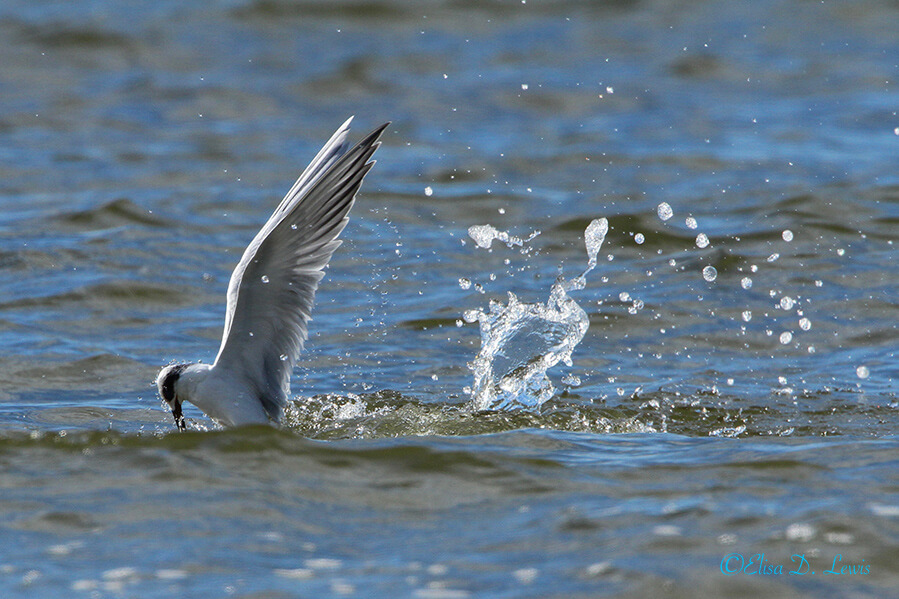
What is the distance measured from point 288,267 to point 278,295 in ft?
0.52

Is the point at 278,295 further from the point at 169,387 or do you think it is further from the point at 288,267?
the point at 169,387

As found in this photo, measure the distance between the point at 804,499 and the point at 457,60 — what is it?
12954 millimetres

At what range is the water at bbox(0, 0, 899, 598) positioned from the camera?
501 cm

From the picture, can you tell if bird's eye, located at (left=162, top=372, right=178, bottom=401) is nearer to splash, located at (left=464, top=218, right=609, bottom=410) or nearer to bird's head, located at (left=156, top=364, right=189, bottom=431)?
bird's head, located at (left=156, top=364, right=189, bottom=431)

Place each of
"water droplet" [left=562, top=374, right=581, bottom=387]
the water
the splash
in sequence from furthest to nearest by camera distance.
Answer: "water droplet" [left=562, top=374, right=581, bottom=387] → the splash → the water

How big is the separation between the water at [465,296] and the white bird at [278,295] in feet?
1.03

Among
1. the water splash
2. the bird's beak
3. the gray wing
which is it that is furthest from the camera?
the water splash

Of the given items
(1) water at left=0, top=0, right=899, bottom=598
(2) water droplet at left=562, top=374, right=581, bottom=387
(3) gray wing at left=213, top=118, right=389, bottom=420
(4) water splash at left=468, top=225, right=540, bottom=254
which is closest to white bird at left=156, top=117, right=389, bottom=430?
(3) gray wing at left=213, top=118, right=389, bottom=420

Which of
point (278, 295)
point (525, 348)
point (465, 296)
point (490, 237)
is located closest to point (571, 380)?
point (525, 348)

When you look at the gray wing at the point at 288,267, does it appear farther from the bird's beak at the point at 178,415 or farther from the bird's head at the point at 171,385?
the bird's beak at the point at 178,415

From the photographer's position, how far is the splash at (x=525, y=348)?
7.20 m

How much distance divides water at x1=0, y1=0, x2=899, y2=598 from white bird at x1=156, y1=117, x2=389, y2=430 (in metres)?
0.31

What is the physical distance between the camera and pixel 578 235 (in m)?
11.2

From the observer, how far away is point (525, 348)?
754 centimetres
